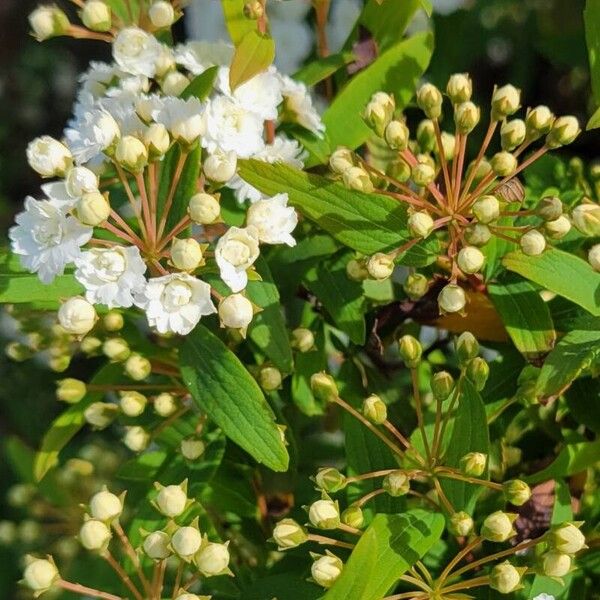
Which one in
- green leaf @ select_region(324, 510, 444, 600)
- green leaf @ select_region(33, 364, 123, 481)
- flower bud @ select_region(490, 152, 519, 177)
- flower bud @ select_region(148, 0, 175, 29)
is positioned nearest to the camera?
green leaf @ select_region(324, 510, 444, 600)

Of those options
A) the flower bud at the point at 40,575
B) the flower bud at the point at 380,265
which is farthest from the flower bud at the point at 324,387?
the flower bud at the point at 40,575

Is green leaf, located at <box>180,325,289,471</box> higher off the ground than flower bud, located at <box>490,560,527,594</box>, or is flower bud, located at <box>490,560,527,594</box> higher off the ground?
green leaf, located at <box>180,325,289,471</box>

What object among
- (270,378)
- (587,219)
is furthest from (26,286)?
(587,219)

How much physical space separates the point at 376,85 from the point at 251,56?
209mm

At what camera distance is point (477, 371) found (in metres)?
0.93

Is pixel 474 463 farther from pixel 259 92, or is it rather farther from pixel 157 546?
pixel 259 92

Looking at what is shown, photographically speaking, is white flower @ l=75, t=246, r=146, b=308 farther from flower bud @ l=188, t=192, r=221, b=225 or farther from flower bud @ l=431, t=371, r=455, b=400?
flower bud @ l=431, t=371, r=455, b=400

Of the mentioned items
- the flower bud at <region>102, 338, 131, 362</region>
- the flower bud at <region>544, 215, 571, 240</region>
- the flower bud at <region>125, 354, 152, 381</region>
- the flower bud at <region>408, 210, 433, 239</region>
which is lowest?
the flower bud at <region>125, 354, 152, 381</region>

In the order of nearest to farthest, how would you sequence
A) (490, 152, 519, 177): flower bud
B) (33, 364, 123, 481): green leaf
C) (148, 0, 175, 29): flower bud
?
(490, 152, 519, 177): flower bud
(148, 0, 175, 29): flower bud
(33, 364, 123, 481): green leaf

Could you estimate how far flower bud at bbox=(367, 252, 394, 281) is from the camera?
35.2 inches

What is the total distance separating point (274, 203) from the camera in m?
0.90

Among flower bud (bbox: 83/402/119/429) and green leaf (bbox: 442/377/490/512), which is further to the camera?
flower bud (bbox: 83/402/119/429)

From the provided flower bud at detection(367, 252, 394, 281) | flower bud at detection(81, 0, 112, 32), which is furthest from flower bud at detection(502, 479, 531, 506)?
flower bud at detection(81, 0, 112, 32)

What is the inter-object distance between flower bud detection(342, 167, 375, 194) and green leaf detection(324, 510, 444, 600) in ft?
1.10
